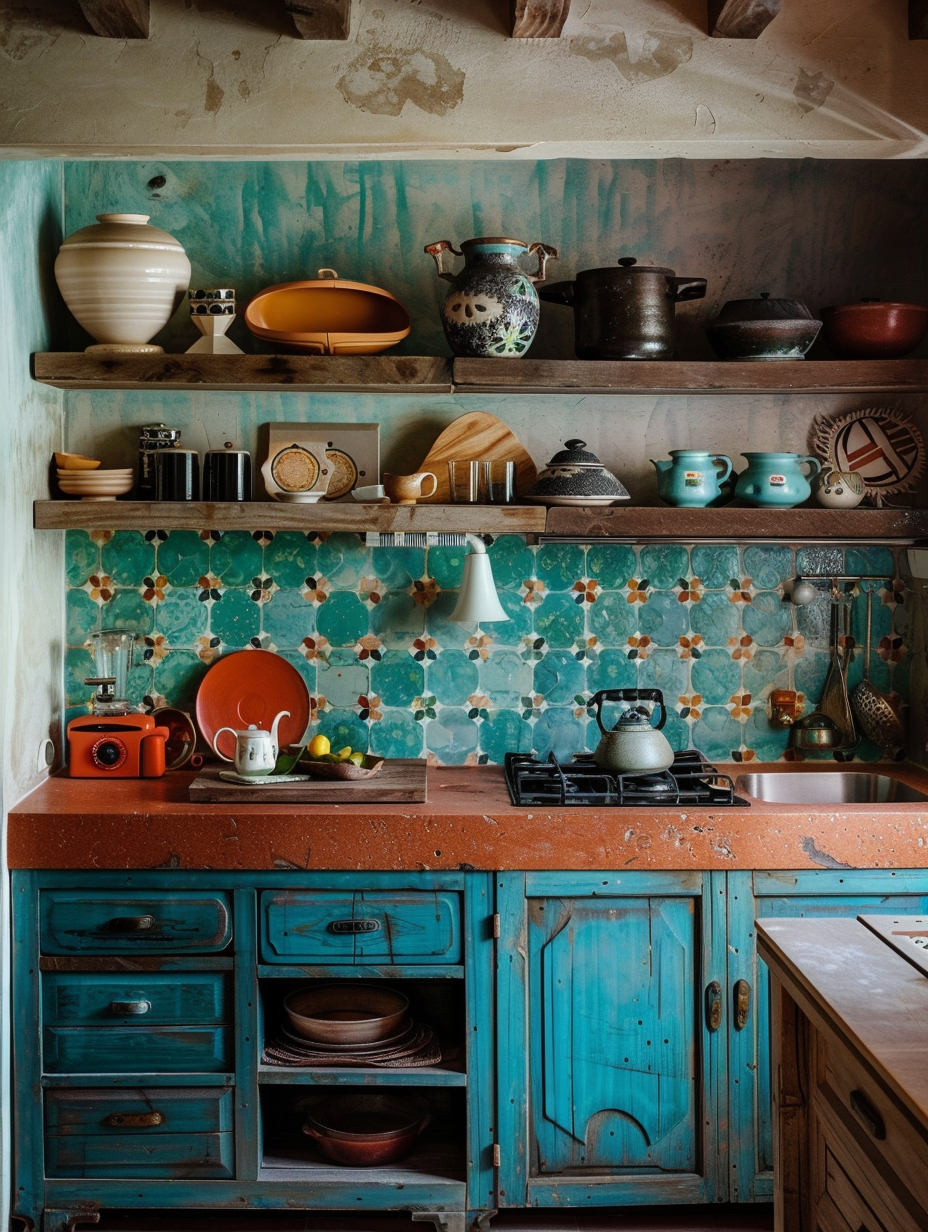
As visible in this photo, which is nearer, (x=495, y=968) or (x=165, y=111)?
(x=165, y=111)

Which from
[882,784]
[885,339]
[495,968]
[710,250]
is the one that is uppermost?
[710,250]

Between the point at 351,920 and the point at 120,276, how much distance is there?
1692 millimetres

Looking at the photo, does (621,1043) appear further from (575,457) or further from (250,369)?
(250,369)

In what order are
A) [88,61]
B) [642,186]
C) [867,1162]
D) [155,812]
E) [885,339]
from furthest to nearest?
[642,186] → [885,339] → [155,812] → [88,61] → [867,1162]

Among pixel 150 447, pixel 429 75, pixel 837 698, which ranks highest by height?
pixel 429 75

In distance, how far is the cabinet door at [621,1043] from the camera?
8.99 ft

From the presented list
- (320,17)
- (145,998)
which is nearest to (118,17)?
(320,17)

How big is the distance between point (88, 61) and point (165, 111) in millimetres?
199

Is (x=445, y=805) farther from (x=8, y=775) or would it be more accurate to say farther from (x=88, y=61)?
(x=88, y=61)

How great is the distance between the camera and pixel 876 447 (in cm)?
327

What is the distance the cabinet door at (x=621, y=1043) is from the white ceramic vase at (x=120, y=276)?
177 centimetres

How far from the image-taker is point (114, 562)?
10.8 feet

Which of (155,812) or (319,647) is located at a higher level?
(319,647)

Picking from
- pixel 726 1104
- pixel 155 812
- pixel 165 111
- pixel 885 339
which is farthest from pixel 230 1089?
pixel 885 339
